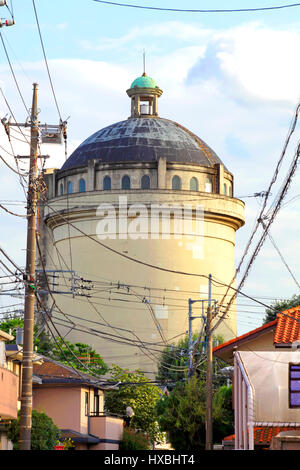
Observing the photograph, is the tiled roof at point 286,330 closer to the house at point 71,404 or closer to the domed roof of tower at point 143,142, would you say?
the house at point 71,404

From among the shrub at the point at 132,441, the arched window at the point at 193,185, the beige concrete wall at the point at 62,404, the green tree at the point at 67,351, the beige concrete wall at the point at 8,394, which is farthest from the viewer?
the arched window at the point at 193,185

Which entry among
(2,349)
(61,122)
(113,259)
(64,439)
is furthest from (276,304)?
(61,122)

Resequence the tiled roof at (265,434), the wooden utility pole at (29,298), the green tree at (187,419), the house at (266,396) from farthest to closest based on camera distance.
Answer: the green tree at (187,419), the tiled roof at (265,434), the wooden utility pole at (29,298), the house at (266,396)

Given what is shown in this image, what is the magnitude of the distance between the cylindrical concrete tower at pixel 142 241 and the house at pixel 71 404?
19.6 m

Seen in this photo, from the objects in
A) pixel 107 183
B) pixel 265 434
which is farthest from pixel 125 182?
pixel 265 434

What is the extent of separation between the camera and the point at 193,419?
4466cm

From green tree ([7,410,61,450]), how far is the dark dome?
129 ft

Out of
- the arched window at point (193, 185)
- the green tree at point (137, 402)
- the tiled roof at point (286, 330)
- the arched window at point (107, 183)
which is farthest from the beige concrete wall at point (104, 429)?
the arched window at point (193, 185)

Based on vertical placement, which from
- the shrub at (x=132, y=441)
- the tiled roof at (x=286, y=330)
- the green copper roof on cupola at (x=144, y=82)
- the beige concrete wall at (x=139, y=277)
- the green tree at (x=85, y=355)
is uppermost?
the green copper roof on cupola at (x=144, y=82)

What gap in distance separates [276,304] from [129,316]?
10.1m

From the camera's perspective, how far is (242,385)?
28.4 meters

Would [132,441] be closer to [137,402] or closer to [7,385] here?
[137,402]

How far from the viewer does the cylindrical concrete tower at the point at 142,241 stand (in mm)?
73250

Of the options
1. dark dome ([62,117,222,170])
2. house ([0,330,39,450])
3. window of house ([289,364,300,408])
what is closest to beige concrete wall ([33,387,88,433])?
house ([0,330,39,450])
